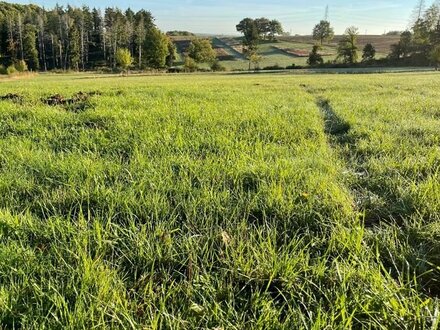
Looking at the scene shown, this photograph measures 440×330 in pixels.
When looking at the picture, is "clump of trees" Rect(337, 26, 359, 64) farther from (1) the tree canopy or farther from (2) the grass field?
(2) the grass field

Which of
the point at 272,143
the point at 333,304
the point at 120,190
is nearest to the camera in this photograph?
the point at 333,304

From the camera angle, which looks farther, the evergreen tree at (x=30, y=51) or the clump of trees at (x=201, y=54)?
the clump of trees at (x=201, y=54)

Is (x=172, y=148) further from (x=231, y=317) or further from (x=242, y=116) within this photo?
(x=231, y=317)

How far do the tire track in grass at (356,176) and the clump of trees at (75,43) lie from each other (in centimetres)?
7946

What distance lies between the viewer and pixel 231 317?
1.75 meters

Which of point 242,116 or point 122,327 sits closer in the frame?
point 122,327

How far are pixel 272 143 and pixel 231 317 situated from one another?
3.44 m

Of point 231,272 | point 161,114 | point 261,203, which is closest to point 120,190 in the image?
Answer: point 261,203

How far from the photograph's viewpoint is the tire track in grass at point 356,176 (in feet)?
9.41

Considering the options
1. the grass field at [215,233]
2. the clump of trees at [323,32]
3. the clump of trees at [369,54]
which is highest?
the clump of trees at [323,32]

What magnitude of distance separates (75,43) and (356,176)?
318 feet

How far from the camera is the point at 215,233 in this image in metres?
2.49

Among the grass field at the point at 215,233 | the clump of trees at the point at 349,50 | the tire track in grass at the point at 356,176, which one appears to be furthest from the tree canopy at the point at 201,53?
the grass field at the point at 215,233

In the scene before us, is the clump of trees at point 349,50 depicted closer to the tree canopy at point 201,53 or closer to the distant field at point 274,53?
the distant field at point 274,53
